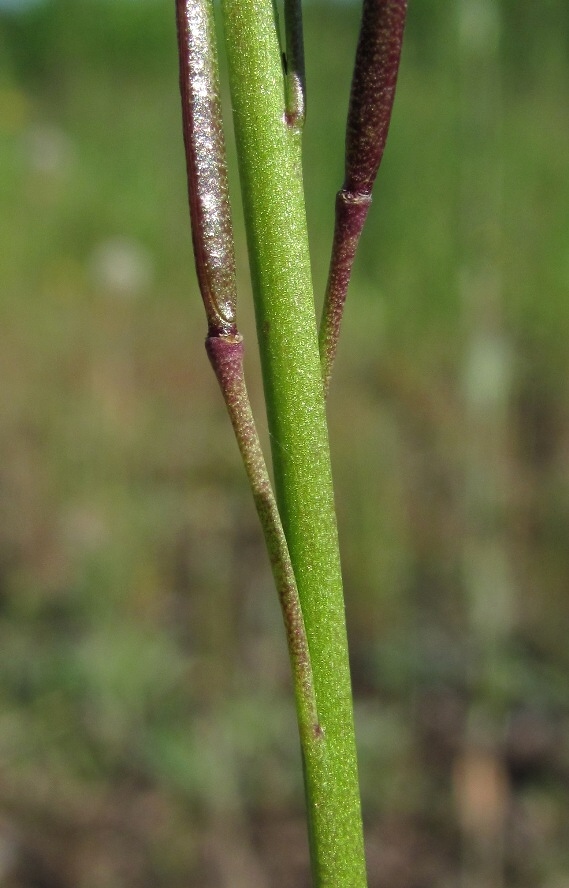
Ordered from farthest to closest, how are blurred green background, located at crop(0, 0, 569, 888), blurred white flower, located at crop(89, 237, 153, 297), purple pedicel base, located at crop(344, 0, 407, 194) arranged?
1. blurred white flower, located at crop(89, 237, 153, 297)
2. blurred green background, located at crop(0, 0, 569, 888)
3. purple pedicel base, located at crop(344, 0, 407, 194)

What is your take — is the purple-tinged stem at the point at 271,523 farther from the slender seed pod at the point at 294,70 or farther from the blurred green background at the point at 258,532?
the blurred green background at the point at 258,532

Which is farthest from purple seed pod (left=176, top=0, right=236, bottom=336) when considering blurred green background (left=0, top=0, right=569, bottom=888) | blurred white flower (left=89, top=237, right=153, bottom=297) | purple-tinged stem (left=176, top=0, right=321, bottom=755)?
blurred white flower (left=89, top=237, right=153, bottom=297)

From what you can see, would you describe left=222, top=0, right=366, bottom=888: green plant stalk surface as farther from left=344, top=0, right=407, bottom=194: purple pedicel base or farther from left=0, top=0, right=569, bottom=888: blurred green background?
left=0, top=0, right=569, bottom=888: blurred green background

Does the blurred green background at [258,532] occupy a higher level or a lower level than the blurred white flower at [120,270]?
lower

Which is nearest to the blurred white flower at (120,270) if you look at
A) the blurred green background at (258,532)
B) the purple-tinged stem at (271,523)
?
the blurred green background at (258,532)

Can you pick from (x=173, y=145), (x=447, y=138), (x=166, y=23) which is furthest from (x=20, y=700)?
(x=166, y=23)

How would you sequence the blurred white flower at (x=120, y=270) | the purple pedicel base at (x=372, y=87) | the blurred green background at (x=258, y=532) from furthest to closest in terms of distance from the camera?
1. the blurred white flower at (x=120, y=270)
2. the blurred green background at (x=258, y=532)
3. the purple pedicel base at (x=372, y=87)

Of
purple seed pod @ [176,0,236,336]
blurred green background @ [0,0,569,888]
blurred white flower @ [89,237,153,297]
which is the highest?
purple seed pod @ [176,0,236,336]
